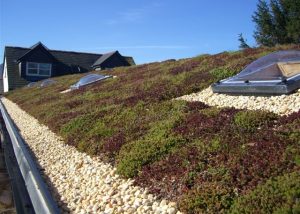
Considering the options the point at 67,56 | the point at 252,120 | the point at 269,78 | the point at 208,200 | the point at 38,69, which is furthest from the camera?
the point at 67,56

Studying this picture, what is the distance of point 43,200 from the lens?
6281 mm

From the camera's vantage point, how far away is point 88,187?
7699mm

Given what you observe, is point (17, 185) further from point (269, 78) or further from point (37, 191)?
point (269, 78)

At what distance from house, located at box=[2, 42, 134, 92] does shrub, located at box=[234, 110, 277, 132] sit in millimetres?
47290

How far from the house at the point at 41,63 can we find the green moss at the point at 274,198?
5015cm

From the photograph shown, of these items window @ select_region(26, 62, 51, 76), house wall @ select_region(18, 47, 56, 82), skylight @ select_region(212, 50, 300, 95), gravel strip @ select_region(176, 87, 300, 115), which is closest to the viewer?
gravel strip @ select_region(176, 87, 300, 115)

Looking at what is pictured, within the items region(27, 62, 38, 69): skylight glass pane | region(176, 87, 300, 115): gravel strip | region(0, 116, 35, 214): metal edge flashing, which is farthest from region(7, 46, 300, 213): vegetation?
region(27, 62, 38, 69): skylight glass pane

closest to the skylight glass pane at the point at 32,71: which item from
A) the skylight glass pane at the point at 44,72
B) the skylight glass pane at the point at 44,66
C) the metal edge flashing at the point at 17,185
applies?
the skylight glass pane at the point at 44,72

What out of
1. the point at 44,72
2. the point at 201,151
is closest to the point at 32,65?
the point at 44,72

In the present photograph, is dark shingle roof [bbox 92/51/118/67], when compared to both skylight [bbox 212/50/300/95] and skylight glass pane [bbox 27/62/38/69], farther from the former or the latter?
skylight [bbox 212/50/300/95]

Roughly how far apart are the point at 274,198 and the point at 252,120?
11.7 ft

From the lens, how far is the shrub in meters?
8.20

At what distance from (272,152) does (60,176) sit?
4.70 m

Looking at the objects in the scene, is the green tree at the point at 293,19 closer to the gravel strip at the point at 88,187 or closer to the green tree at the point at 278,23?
the green tree at the point at 278,23
